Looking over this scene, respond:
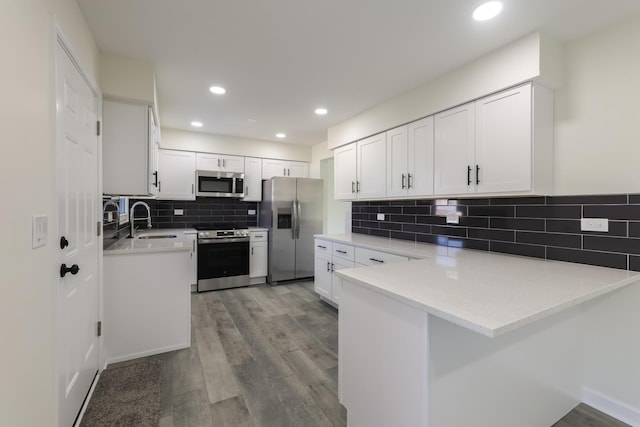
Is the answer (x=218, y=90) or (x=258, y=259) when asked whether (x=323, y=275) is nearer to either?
(x=258, y=259)

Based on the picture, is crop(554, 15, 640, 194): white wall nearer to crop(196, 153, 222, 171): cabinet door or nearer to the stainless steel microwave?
the stainless steel microwave

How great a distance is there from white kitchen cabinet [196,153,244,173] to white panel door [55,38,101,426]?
2454mm

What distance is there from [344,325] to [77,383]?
1.57m

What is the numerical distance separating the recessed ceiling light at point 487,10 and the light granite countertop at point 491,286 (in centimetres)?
151

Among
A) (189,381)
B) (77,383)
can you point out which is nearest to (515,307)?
(189,381)

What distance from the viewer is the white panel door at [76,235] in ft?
4.55

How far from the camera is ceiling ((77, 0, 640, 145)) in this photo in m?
1.64

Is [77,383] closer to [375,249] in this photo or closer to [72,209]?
[72,209]

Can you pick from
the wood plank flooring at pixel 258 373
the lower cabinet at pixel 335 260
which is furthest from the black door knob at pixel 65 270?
the lower cabinet at pixel 335 260

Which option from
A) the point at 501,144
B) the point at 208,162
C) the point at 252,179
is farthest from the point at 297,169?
the point at 501,144

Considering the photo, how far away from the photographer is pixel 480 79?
2.14 meters

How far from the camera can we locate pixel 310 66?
2334 mm

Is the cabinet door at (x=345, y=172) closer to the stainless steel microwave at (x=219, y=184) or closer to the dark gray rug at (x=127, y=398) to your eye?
the stainless steel microwave at (x=219, y=184)

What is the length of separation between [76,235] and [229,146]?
10.8ft
